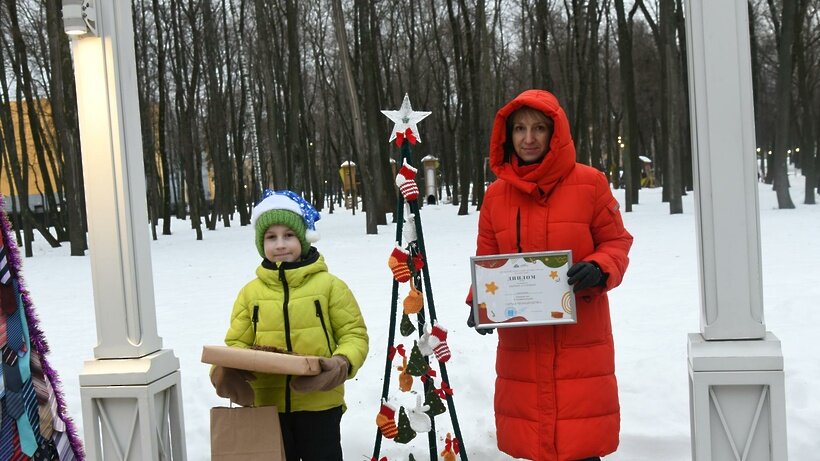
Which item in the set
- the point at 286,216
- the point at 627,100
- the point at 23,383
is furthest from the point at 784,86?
the point at 23,383

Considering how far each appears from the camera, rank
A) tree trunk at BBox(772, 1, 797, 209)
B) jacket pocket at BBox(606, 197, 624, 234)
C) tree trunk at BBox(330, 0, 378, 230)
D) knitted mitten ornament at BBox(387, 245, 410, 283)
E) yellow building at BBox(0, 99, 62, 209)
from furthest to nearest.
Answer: yellow building at BBox(0, 99, 62, 209) → tree trunk at BBox(330, 0, 378, 230) → tree trunk at BBox(772, 1, 797, 209) → knitted mitten ornament at BBox(387, 245, 410, 283) → jacket pocket at BBox(606, 197, 624, 234)

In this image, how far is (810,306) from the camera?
7094 millimetres

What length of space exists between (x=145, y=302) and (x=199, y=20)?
78.5ft

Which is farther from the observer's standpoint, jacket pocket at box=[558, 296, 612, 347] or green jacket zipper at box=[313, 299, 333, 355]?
green jacket zipper at box=[313, 299, 333, 355]

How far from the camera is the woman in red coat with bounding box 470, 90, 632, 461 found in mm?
2938

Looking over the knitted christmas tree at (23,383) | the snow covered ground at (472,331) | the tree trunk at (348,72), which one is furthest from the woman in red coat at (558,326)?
the tree trunk at (348,72)

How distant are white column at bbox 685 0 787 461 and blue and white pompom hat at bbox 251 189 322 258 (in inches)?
66.6

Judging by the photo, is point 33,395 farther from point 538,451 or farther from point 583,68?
point 583,68

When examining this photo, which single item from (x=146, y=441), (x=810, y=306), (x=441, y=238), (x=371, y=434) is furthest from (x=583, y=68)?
(x=146, y=441)

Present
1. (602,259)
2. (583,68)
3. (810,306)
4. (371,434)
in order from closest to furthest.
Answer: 1. (602,259)
2. (371,434)
3. (810,306)
4. (583,68)

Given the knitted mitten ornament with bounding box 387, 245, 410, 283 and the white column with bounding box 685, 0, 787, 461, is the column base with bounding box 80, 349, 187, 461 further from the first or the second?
the white column with bounding box 685, 0, 787, 461

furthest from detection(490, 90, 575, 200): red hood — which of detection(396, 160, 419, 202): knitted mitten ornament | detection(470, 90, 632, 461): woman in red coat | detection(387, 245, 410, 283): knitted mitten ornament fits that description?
detection(387, 245, 410, 283): knitted mitten ornament

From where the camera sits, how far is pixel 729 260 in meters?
2.92

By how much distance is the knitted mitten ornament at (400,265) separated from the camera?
3498 mm
